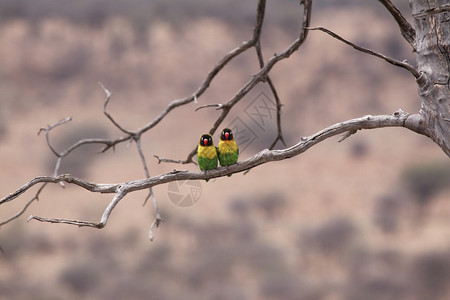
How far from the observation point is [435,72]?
2.39 meters

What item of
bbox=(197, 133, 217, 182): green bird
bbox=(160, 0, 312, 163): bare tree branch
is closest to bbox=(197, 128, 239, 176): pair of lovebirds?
bbox=(197, 133, 217, 182): green bird

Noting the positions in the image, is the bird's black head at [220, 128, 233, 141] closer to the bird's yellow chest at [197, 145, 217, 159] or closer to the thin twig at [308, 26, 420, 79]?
the bird's yellow chest at [197, 145, 217, 159]

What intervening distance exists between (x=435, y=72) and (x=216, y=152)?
1205 millimetres

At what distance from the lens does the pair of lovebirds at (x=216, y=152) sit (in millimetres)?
3033

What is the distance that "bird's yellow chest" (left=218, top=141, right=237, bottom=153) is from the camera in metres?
3.02

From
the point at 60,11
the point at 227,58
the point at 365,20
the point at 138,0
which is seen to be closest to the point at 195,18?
the point at 138,0

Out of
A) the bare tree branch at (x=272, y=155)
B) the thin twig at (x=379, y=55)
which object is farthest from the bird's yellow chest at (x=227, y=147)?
the thin twig at (x=379, y=55)

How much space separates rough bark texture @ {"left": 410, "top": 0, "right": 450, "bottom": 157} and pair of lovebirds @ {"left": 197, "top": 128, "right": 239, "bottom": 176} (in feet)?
3.36

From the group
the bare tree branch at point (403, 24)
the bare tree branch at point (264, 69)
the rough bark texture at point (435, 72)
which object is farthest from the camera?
the bare tree branch at point (264, 69)

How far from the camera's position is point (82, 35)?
20.0 m

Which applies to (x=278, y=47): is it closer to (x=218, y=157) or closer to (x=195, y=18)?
(x=195, y=18)

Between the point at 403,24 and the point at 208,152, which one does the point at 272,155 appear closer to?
the point at 208,152

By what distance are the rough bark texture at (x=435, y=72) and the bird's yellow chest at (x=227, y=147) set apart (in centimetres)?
102

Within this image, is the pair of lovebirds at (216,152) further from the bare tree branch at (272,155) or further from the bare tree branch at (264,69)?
the bare tree branch at (272,155)
